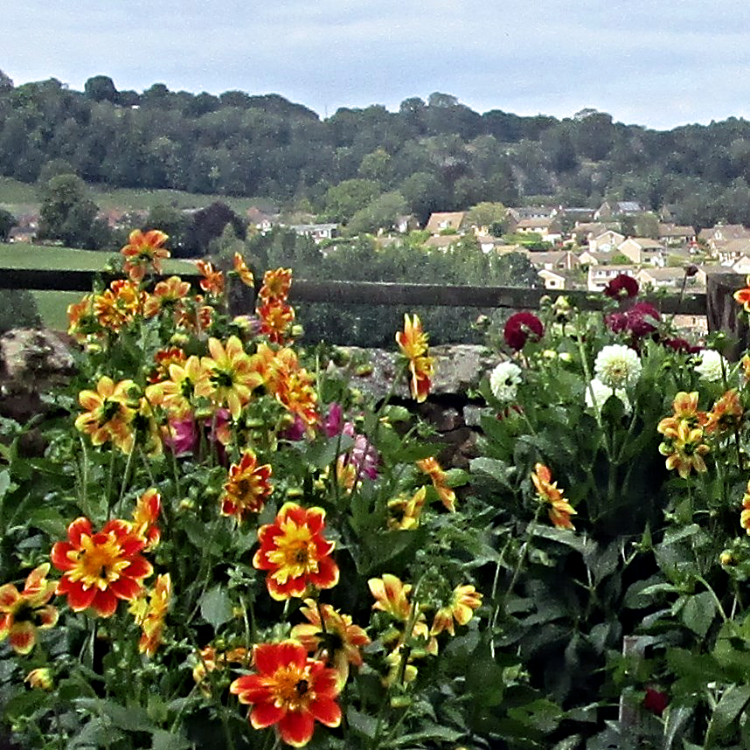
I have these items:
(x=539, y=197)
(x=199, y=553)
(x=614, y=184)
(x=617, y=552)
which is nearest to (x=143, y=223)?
(x=539, y=197)

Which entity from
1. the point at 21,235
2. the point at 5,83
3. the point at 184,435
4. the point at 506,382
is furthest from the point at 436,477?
the point at 5,83

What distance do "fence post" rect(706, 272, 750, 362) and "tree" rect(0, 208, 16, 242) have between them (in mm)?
1643

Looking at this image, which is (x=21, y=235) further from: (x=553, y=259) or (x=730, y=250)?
(x=730, y=250)

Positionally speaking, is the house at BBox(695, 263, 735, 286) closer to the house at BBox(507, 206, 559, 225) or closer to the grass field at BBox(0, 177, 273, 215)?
the house at BBox(507, 206, 559, 225)

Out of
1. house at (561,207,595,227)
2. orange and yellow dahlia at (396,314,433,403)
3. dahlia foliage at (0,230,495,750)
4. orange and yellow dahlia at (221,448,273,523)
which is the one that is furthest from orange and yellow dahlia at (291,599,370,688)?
house at (561,207,595,227)

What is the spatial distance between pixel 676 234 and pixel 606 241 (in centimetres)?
21

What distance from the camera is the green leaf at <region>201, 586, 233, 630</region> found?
0.83 m

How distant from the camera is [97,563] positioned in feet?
2.39

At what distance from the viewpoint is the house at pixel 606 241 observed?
2445 mm

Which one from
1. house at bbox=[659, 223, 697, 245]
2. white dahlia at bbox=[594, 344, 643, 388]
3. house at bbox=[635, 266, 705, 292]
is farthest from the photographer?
house at bbox=[659, 223, 697, 245]

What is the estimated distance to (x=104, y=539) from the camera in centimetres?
73

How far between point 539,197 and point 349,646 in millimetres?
2227

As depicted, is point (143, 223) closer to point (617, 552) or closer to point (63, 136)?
point (63, 136)

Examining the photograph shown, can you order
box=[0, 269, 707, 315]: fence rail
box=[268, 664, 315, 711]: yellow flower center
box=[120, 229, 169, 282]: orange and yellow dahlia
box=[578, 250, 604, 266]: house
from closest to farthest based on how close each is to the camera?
box=[268, 664, 315, 711]: yellow flower center, box=[120, 229, 169, 282]: orange and yellow dahlia, box=[578, 250, 604, 266]: house, box=[0, 269, 707, 315]: fence rail
